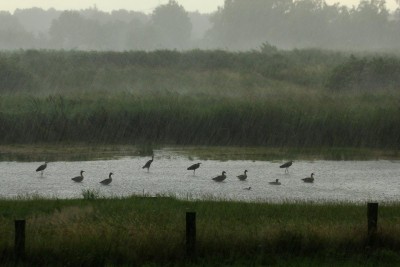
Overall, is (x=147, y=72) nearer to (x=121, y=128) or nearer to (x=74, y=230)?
(x=121, y=128)

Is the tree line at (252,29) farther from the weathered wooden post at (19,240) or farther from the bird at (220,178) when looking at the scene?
the weathered wooden post at (19,240)

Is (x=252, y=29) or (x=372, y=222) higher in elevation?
(x=252, y=29)

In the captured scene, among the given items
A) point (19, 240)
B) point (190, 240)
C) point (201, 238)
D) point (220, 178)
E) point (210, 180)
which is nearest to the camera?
point (19, 240)

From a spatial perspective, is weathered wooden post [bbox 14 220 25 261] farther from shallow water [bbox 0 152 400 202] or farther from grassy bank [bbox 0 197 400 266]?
shallow water [bbox 0 152 400 202]

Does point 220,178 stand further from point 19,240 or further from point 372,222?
point 19,240

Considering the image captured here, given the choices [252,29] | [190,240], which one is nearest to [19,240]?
[190,240]

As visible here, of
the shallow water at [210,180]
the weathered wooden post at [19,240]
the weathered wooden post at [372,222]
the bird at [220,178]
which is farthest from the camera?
the bird at [220,178]

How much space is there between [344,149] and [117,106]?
1262 centimetres

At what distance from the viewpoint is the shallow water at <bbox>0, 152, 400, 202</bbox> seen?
24.0 metres

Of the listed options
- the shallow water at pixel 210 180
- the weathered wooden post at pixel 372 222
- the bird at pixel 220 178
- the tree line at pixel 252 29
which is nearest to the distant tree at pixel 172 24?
→ the tree line at pixel 252 29

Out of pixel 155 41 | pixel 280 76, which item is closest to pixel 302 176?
pixel 280 76

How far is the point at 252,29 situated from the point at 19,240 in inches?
4813

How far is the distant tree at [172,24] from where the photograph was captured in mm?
141625

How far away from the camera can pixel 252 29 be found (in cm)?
13250
